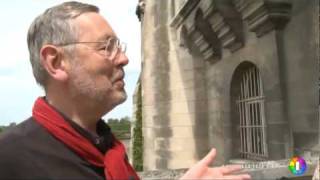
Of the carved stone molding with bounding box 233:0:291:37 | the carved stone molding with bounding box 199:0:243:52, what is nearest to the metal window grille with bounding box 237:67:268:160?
the carved stone molding with bounding box 199:0:243:52

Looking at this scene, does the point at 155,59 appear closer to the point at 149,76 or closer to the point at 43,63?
the point at 149,76

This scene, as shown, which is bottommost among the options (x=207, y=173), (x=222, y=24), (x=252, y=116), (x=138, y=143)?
(x=138, y=143)

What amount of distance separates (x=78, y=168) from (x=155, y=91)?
8558mm

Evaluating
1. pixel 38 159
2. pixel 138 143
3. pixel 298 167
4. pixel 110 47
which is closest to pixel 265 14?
pixel 298 167

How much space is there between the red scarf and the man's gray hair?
0.13m

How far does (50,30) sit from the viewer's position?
1.51m

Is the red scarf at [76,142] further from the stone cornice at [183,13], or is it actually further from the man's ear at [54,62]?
the stone cornice at [183,13]

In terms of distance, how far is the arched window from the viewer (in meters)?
6.54

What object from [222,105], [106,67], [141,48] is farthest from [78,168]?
[141,48]

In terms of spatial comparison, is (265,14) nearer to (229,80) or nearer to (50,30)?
(229,80)

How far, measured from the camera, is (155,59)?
9914 millimetres

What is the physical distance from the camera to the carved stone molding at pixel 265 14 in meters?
5.38

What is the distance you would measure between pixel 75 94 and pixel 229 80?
6.05 metres

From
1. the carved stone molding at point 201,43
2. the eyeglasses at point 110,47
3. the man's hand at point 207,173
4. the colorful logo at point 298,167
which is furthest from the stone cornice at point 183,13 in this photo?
the man's hand at point 207,173
